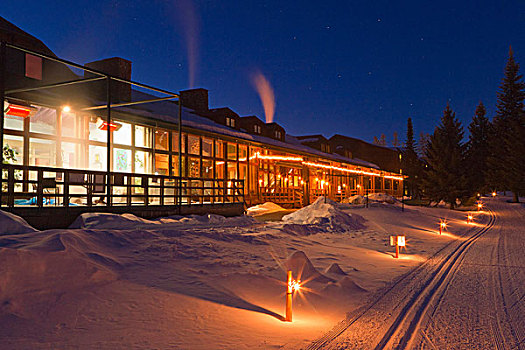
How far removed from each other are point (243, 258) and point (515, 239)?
14.8m

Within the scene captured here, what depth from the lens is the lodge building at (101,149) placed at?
12.0 m

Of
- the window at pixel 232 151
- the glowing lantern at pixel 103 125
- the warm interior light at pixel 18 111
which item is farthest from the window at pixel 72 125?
the window at pixel 232 151

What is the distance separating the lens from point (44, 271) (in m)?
6.22

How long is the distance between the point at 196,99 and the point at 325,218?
16966 mm

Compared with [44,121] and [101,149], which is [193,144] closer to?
[101,149]

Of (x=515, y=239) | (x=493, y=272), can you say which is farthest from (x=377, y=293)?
(x=515, y=239)

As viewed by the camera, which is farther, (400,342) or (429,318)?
(429,318)

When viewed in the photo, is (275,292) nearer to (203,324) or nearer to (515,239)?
(203,324)

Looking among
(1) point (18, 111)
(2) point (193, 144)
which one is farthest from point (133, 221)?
(2) point (193, 144)

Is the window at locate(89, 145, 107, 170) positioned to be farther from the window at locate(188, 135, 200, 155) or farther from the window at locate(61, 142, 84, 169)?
the window at locate(188, 135, 200, 155)

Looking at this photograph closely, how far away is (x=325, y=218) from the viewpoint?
19.0 m

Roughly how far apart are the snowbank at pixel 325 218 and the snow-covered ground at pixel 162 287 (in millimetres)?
5831

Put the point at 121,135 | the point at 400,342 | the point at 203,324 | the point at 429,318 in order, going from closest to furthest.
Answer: the point at 400,342 → the point at 203,324 → the point at 429,318 → the point at 121,135

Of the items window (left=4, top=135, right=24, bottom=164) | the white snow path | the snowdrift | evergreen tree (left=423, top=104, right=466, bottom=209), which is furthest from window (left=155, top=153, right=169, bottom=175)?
evergreen tree (left=423, top=104, right=466, bottom=209)
